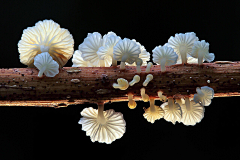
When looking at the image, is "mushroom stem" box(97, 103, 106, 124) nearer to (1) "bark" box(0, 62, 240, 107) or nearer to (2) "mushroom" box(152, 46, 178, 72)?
(1) "bark" box(0, 62, 240, 107)

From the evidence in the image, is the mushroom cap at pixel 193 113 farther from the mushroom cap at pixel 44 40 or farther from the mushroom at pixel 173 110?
the mushroom cap at pixel 44 40

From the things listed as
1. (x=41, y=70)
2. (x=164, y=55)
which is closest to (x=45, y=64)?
(x=41, y=70)

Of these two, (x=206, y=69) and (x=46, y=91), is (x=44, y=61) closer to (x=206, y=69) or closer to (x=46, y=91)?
Result: (x=46, y=91)

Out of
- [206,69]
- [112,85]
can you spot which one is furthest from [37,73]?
[206,69]

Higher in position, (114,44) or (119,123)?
(114,44)

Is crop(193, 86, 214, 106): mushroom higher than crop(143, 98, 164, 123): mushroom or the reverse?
higher

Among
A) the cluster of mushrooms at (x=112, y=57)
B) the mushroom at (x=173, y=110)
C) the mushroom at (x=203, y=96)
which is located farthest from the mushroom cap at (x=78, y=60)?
the mushroom at (x=203, y=96)

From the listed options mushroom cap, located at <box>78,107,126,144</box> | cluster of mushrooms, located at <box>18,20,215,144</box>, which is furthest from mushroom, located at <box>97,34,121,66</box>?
mushroom cap, located at <box>78,107,126,144</box>
